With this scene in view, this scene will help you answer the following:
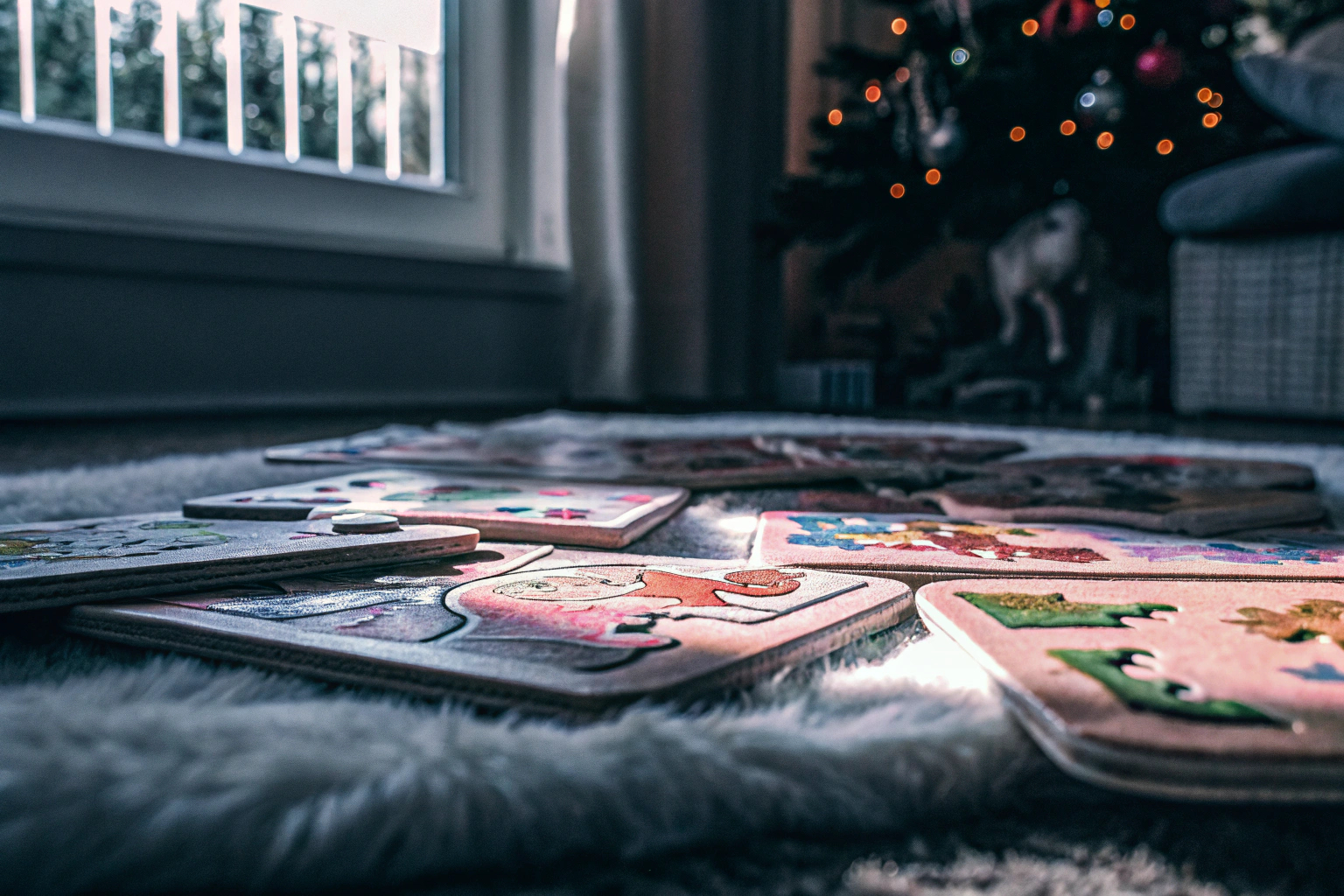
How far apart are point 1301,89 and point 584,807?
1.69 m

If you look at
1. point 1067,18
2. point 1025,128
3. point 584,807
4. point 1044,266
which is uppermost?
point 1067,18

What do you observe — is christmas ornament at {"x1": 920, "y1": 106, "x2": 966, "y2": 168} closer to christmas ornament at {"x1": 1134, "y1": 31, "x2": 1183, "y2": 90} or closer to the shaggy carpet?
christmas ornament at {"x1": 1134, "y1": 31, "x2": 1183, "y2": 90}

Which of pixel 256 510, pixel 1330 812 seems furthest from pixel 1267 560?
pixel 256 510

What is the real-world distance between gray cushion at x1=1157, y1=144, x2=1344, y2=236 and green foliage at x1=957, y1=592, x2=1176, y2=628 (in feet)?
4.56

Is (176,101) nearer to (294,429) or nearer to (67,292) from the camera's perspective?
(67,292)

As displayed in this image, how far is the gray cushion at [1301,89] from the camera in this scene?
140 centimetres

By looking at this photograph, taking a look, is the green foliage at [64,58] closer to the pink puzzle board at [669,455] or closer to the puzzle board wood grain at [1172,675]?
the pink puzzle board at [669,455]

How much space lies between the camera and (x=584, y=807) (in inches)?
9.6

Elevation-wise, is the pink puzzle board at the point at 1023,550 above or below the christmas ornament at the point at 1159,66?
below

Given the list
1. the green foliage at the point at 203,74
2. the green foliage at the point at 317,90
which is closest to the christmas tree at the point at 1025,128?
the green foliage at the point at 317,90

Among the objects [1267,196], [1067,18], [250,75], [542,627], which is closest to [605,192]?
[250,75]

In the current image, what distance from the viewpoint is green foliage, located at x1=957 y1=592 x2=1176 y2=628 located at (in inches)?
14.2

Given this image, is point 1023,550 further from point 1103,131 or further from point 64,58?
point 64,58

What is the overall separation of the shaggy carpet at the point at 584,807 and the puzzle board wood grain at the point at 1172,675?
0.02m
